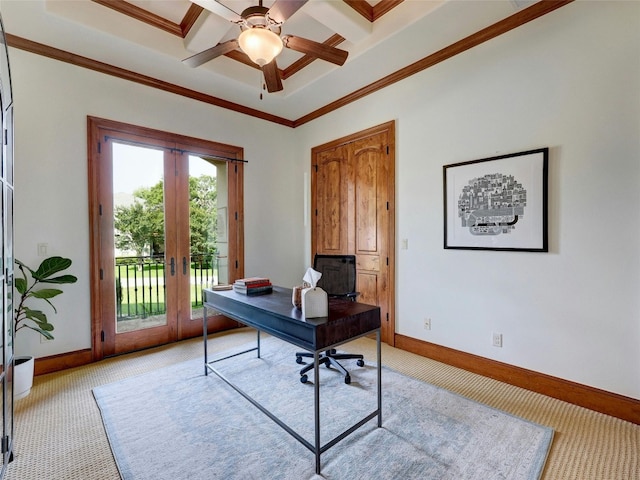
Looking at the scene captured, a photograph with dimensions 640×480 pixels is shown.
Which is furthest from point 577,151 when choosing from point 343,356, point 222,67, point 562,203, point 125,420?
point 125,420

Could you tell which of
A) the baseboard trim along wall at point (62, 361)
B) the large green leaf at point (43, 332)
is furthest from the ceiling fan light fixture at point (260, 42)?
the baseboard trim along wall at point (62, 361)

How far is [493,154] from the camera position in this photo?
2607 mm

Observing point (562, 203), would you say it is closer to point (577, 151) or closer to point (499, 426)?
point (577, 151)

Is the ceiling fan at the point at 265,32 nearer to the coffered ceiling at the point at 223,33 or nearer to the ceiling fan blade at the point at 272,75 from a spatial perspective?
the coffered ceiling at the point at 223,33

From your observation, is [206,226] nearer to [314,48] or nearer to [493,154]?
[314,48]

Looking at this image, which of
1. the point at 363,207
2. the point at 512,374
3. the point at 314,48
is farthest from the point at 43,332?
the point at 512,374

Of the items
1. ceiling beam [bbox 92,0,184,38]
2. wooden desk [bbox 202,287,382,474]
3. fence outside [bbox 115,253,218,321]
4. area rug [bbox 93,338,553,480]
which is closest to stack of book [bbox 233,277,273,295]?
wooden desk [bbox 202,287,382,474]

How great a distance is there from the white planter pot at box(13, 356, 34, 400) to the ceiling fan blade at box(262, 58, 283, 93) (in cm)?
295

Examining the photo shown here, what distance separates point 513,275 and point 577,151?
1.03m

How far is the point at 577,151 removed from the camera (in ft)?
7.20

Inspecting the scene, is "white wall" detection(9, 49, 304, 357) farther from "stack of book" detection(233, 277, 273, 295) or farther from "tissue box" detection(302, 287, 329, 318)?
"tissue box" detection(302, 287, 329, 318)

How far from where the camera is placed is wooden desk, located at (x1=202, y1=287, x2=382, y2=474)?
1603mm

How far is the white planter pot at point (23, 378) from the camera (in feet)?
7.55

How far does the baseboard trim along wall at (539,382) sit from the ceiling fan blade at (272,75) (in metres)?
2.82
